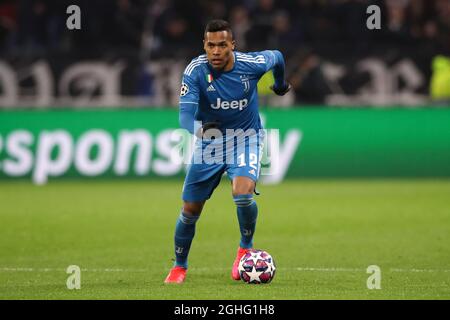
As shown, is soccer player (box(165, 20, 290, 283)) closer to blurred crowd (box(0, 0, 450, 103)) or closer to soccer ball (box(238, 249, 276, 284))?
soccer ball (box(238, 249, 276, 284))

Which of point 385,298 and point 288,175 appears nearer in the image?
point 385,298

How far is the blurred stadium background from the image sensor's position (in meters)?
13.3

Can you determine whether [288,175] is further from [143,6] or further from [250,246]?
[250,246]

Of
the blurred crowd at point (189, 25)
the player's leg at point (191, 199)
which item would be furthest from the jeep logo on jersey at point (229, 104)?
the blurred crowd at point (189, 25)

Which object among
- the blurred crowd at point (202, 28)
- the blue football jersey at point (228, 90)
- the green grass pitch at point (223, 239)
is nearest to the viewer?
the green grass pitch at point (223, 239)

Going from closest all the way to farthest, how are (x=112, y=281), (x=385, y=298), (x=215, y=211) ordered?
(x=385, y=298) → (x=112, y=281) → (x=215, y=211)

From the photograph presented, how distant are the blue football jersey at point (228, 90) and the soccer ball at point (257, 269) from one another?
50.7 inches

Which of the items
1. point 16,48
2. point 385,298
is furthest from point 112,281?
point 16,48

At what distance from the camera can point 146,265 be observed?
447 inches

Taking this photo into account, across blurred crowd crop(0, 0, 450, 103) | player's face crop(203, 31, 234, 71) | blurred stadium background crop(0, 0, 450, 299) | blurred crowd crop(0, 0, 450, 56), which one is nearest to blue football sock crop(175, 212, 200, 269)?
blurred stadium background crop(0, 0, 450, 299)

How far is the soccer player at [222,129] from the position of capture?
10055mm

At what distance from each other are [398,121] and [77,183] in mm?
5831

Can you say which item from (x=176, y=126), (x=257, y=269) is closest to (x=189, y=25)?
(x=176, y=126)

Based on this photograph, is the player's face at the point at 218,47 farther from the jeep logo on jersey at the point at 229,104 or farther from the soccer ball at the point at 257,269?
the soccer ball at the point at 257,269
